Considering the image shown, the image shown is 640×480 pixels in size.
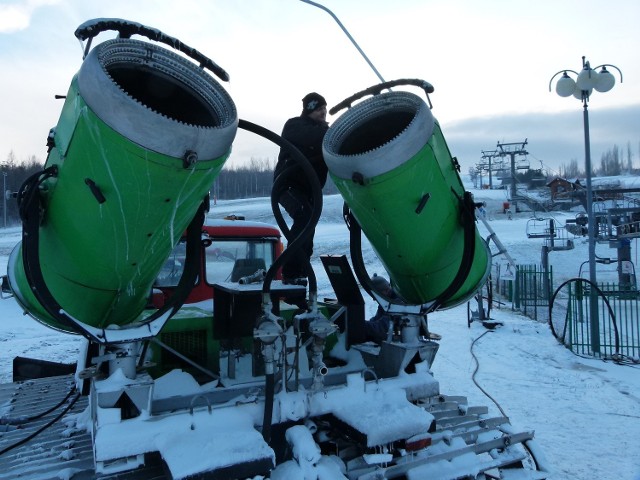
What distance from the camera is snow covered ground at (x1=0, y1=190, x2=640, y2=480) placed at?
4633mm

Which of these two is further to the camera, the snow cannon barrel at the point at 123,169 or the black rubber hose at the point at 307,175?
the black rubber hose at the point at 307,175

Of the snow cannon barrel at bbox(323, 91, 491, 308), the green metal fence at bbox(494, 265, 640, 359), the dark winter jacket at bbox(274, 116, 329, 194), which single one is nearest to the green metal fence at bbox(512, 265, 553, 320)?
the green metal fence at bbox(494, 265, 640, 359)

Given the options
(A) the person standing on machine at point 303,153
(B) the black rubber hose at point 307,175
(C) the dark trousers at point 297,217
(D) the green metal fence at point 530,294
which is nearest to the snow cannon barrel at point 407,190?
(B) the black rubber hose at point 307,175

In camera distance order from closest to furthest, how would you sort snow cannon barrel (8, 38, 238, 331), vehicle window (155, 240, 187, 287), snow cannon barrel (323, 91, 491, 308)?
1. snow cannon barrel (8, 38, 238, 331)
2. snow cannon barrel (323, 91, 491, 308)
3. vehicle window (155, 240, 187, 287)

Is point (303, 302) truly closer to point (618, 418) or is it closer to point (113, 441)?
point (113, 441)

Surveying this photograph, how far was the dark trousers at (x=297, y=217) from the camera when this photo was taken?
4.00 m

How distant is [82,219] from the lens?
2250 millimetres

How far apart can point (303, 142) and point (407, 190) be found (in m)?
1.48

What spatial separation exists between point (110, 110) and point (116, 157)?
20 centimetres

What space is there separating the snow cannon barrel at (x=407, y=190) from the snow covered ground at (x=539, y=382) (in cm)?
182

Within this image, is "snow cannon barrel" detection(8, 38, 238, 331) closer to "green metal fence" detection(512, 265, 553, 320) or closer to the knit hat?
the knit hat

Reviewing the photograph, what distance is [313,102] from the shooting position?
418cm

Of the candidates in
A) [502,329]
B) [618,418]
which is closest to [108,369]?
[618,418]

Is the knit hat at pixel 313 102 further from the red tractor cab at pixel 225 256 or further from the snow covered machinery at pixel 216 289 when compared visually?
the red tractor cab at pixel 225 256
